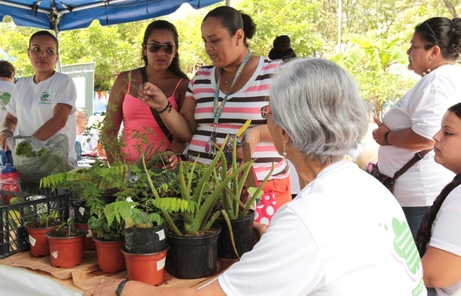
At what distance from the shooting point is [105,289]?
1321 mm

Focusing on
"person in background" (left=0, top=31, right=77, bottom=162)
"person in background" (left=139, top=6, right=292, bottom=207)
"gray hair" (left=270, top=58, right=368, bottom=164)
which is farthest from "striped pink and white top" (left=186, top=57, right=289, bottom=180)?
"person in background" (left=0, top=31, right=77, bottom=162)

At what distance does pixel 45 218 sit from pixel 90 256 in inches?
9.0

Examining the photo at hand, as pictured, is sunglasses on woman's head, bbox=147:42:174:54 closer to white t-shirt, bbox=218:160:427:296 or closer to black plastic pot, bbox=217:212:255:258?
black plastic pot, bbox=217:212:255:258

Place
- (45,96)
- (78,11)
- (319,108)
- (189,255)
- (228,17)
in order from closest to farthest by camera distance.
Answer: (319,108)
(189,255)
(228,17)
(45,96)
(78,11)

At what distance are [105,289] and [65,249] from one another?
0.93 feet

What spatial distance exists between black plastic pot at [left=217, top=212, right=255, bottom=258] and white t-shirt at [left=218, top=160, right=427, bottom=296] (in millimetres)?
476

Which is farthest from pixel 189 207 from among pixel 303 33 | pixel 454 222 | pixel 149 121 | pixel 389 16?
pixel 389 16

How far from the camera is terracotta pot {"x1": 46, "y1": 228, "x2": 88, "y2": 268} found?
1.52m

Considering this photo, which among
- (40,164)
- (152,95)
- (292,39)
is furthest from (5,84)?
(292,39)

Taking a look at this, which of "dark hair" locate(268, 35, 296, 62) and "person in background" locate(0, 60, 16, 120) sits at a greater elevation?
"dark hair" locate(268, 35, 296, 62)

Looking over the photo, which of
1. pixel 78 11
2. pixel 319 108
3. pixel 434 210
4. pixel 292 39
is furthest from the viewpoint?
pixel 292 39

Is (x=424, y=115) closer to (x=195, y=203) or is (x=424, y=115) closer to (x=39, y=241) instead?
(x=195, y=203)

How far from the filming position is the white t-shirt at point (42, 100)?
3339 mm

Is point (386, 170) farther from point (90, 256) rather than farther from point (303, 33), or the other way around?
point (303, 33)
